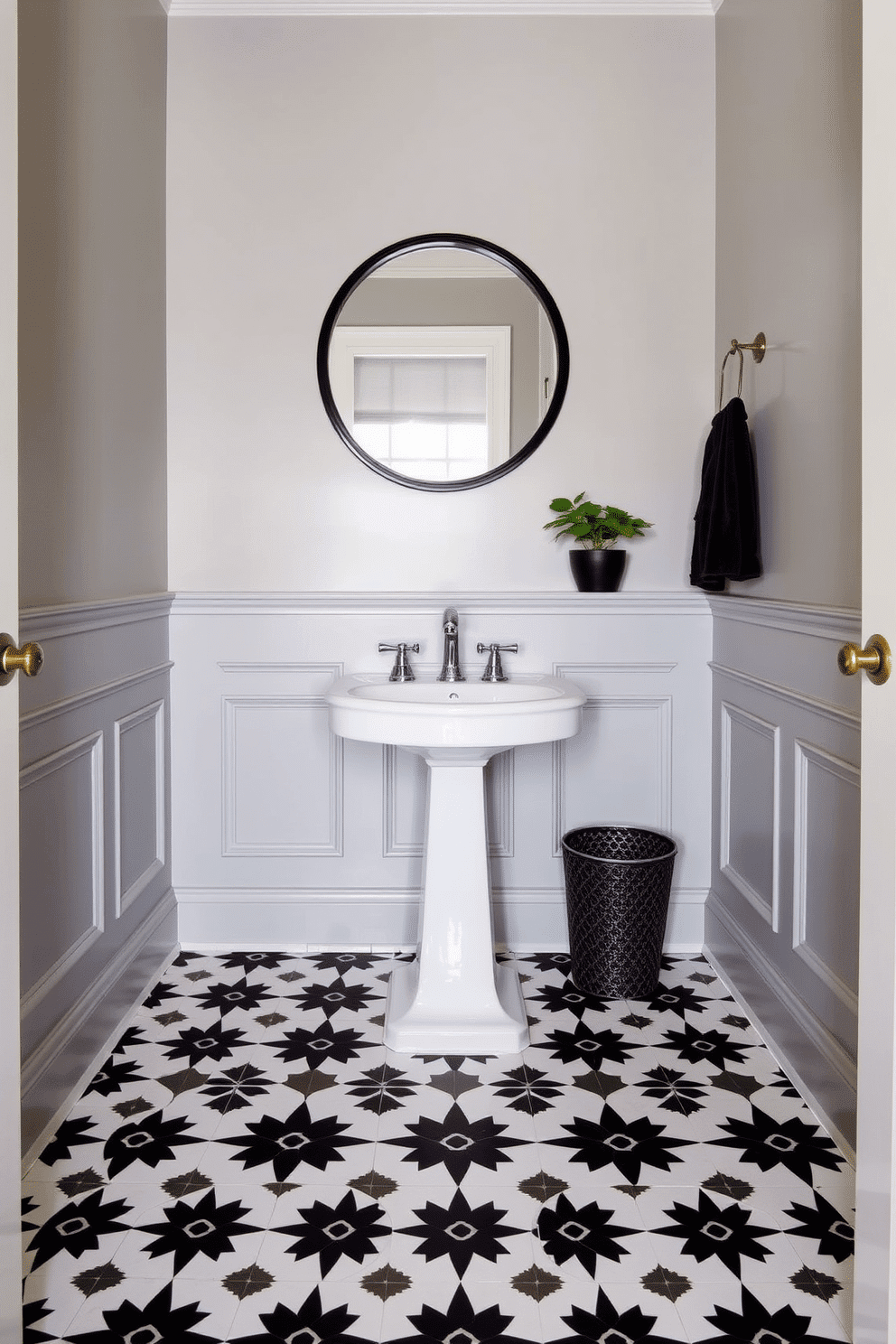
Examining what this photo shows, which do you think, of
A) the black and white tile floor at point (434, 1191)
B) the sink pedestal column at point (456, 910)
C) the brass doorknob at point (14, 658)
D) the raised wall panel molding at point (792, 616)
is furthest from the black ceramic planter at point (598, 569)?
the brass doorknob at point (14, 658)

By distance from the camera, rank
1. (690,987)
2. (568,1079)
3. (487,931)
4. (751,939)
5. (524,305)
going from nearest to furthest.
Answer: (568,1079) < (487,931) < (751,939) < (690,987) < (524,305)

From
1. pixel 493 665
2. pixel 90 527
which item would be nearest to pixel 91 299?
pixel 90 527

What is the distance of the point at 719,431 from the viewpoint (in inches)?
93.8

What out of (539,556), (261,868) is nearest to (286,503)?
(539,556)

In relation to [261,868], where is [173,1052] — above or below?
below

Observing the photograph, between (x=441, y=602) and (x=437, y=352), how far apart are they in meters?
0.65

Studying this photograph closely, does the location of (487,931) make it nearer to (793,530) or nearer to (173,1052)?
(173,1052)

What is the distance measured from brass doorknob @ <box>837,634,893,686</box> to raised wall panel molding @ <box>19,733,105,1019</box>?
1.31 meters

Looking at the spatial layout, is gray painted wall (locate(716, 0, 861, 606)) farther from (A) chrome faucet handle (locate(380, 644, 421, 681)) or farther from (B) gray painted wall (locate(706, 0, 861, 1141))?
(A) chrome faucet handle (locate(380, 644, 421, 681))

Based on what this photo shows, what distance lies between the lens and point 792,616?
205 centimetres

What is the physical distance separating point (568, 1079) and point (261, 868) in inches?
42.4

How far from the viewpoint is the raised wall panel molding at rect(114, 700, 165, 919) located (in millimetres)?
2258

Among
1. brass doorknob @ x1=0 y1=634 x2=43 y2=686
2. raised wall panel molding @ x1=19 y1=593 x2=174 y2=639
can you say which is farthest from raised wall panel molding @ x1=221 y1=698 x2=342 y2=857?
brass doorknob @ x1=0 y1=634 x2=43 y2=686

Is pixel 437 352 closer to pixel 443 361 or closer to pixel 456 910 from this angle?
pixel 443 361
